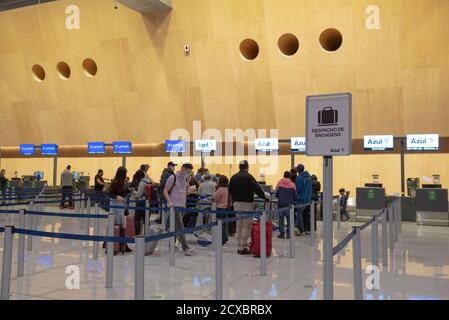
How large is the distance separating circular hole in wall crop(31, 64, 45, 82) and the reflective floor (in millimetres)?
16106

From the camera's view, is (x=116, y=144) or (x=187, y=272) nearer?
(x=187, y=272)

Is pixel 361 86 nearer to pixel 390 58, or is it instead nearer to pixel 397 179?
pixel 390 58

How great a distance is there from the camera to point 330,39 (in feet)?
59.0

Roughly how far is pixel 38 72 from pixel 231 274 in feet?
67.6

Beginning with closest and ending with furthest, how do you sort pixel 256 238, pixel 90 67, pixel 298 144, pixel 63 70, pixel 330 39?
pixel 256 238 → pixel 298 144 → pixel 330 39 → pixel 90 67 → pixel 63 70

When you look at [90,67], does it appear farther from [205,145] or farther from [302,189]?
[302,189]

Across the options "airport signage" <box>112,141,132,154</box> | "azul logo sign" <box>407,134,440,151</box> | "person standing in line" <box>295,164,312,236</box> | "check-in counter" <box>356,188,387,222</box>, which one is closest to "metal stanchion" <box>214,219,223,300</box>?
"person standing in line" <box>295,164,312,236</box>

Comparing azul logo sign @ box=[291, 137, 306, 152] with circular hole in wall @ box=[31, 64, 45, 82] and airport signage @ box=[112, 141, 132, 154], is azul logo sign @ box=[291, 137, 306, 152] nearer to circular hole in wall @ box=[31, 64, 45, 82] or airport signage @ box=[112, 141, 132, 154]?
airport signage @ box=[112, 141, 132, 154]

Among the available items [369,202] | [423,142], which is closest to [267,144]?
[369,202]

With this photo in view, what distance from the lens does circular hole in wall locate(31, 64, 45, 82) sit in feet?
75.8

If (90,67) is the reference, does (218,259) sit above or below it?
below
